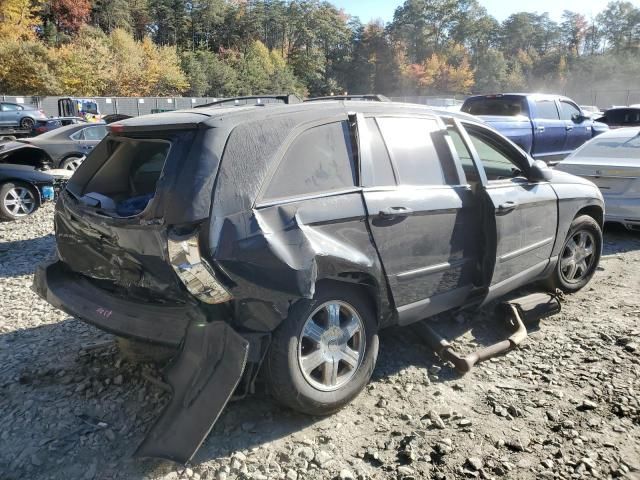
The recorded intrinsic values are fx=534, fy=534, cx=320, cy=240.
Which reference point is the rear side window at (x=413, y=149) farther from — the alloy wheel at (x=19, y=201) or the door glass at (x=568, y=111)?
the door glass at (x=568, y=111)

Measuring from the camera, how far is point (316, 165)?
308 cm

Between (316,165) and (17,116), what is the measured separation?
1250 inches

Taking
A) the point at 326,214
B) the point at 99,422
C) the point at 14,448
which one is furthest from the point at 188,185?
the point at 14,448

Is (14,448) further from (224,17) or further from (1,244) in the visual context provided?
(224,17)

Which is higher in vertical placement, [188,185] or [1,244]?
[188,185]

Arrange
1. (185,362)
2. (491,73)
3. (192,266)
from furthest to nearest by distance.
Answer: (491,73) → (185,362) → (192,266)

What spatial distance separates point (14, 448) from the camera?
285cm

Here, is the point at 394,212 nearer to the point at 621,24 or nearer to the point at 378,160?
the point at 378,160

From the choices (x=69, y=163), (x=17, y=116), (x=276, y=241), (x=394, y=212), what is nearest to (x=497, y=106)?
(x=394, y=212)

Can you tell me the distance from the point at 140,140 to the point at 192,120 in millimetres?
580

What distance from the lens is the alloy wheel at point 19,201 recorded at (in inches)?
328

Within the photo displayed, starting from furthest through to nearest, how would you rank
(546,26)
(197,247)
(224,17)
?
(546,26)
(224,17)
(197,247)

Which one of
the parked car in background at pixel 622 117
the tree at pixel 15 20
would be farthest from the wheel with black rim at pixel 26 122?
the parked car in background at pixel 622 117

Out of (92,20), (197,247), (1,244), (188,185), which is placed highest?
(92,20)
